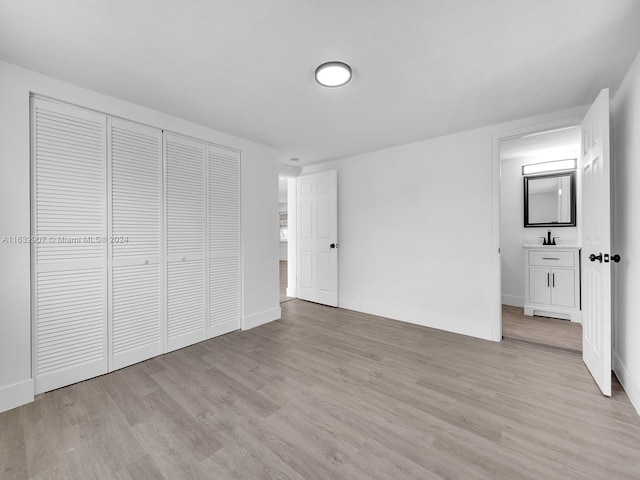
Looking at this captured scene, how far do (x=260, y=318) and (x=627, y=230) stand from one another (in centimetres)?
368

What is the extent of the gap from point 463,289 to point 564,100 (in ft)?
6.89

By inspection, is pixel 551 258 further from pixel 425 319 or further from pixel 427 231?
pixel 425 319

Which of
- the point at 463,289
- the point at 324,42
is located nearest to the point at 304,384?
the point at 463,289

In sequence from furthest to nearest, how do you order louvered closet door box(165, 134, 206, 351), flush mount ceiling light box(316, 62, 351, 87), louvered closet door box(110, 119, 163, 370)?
louvered closet door box(165, 134, 206, 351)
louvered closet door box(110, 119, 163, 370)
flush mount ceiling light box(316, 62, 351, 87)

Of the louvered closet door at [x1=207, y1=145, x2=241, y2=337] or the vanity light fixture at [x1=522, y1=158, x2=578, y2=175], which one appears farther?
the vanity light fixture at [x1=522, y1=158, x2=578, y2=175]

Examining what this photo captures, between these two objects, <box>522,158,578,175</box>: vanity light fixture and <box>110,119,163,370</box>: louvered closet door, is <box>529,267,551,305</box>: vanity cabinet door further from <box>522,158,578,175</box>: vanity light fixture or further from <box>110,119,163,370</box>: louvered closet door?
<box>110,119,163,370</box>: louvered closet door

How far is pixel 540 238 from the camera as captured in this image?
4453 millimetres

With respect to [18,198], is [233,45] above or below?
above

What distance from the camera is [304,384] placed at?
2.23 metres

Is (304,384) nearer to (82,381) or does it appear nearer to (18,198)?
(82,381)

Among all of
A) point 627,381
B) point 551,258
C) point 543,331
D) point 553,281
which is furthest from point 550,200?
point 627,381

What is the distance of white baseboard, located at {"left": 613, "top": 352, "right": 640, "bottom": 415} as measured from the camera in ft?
6.12

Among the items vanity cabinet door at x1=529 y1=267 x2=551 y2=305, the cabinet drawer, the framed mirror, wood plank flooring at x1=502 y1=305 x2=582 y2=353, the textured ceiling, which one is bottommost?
wood plank flooring at x1=502 y1=305 x2=582 y2=353

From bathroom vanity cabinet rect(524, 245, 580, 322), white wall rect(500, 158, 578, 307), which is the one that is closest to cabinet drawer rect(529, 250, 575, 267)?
bathroom vanity cabinet rect(524, 245, 580, 322)
